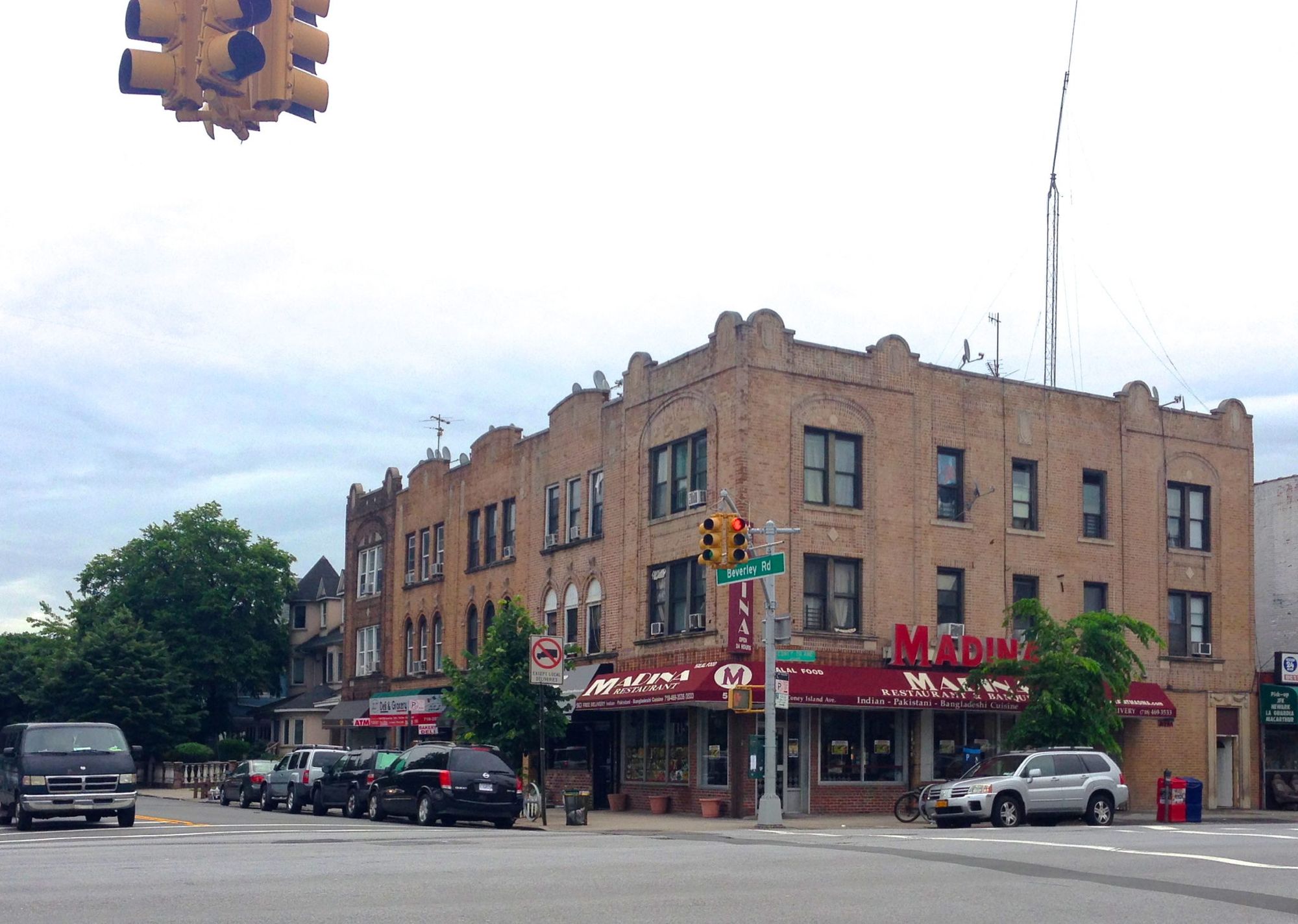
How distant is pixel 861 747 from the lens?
37031 millimetres

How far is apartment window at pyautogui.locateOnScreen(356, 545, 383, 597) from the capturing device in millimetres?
58688

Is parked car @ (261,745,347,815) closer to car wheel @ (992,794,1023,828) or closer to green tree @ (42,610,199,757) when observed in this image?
car wheel @ (992,794,1023,828)

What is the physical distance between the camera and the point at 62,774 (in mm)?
28062

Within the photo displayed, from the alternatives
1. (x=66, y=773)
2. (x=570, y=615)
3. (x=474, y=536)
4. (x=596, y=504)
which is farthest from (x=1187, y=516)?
(x=66, y=773)

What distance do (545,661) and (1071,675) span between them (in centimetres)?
1132

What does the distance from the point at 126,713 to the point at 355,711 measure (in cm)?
1194

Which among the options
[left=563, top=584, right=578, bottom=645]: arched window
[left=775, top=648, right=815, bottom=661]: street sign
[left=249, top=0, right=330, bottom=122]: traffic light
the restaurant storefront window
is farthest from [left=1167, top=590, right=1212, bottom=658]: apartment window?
[left=249, top=0, right=330, bottom=122]: traffic light

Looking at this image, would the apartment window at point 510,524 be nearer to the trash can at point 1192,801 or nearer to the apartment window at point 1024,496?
the apartment window at point 1024,496

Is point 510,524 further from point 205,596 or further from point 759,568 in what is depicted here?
point 205,596

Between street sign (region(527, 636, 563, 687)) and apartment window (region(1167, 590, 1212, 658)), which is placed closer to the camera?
street sign (region(527, 636, 563, 687))

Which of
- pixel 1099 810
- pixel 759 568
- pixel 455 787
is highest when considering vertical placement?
pixel 759 568

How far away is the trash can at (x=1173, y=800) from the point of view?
32875 mm

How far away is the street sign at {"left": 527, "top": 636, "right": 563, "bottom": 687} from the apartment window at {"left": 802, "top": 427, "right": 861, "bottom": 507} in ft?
25.1

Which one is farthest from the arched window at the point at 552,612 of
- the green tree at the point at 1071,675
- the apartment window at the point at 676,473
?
the green tree at the point at 1071,675
